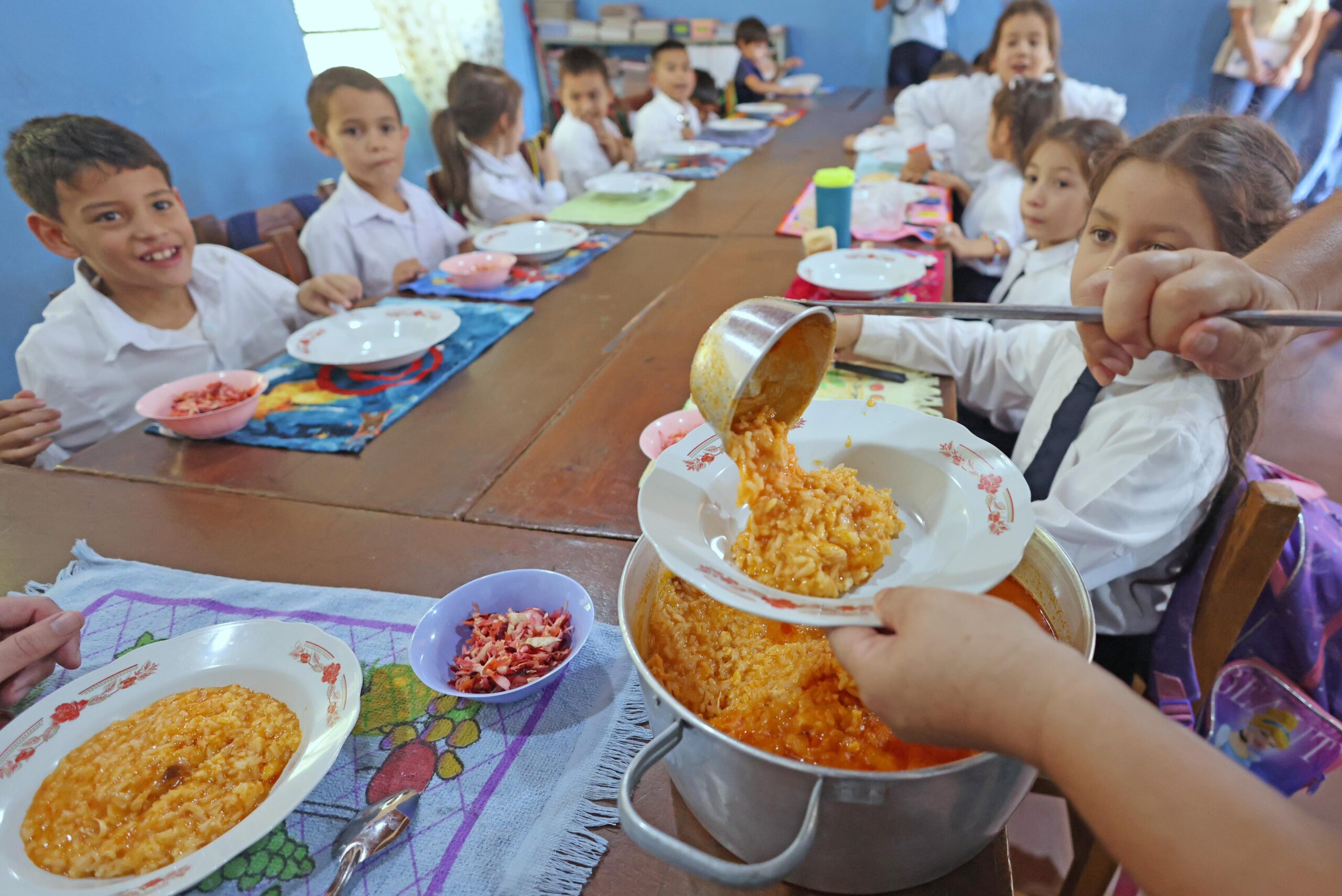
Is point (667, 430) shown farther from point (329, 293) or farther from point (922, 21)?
point (922, 21)

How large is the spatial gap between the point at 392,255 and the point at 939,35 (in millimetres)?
5110

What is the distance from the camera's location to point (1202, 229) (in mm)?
1054

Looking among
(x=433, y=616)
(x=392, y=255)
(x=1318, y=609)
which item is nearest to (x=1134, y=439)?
(x=1318, y=609)

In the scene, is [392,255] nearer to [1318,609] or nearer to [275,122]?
[275,122]

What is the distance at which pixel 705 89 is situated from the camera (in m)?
5.80

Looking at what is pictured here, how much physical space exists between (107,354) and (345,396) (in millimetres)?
813

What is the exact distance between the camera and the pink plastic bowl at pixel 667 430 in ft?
3.65

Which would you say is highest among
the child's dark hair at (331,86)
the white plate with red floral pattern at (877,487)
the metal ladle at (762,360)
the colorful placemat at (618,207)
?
the child's dark hair at (331,86)

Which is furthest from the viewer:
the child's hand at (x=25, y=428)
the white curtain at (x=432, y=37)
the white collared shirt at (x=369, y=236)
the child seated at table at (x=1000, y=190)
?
the white curtain at (x=432, y=37)

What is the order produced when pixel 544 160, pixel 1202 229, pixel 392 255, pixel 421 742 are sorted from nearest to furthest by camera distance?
pixel 421 742
pixel 1202 229
pixel 392 255
pixel 544 160

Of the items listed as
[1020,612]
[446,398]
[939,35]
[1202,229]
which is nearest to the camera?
[1020,612]

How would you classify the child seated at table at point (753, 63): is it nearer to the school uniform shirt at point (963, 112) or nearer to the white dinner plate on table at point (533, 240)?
the school uniform shirt at point (963, 112)

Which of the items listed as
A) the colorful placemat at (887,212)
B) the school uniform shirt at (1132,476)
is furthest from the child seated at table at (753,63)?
the school uniform shirt at (1132,476)

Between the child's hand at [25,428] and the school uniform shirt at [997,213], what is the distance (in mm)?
2458
